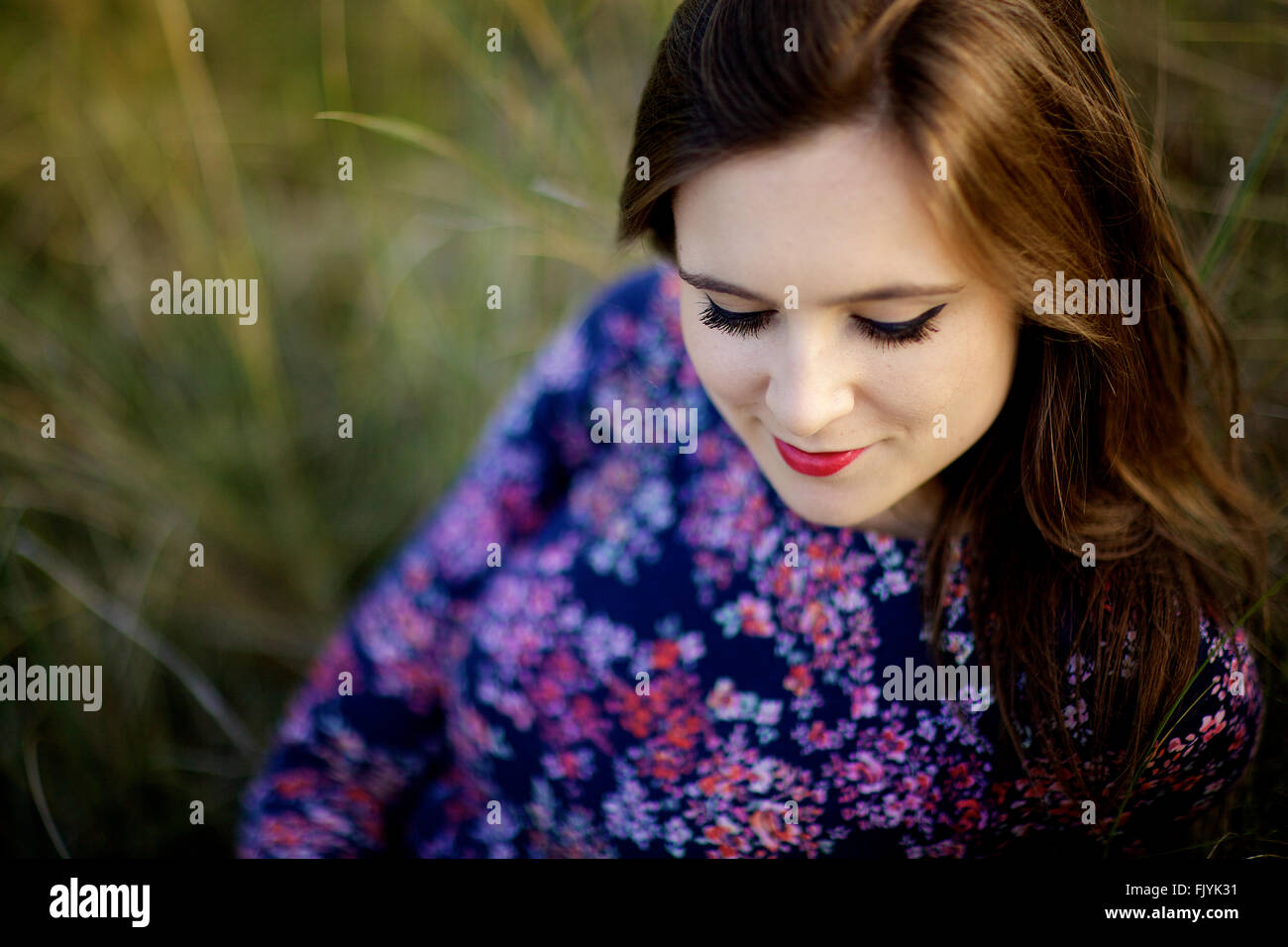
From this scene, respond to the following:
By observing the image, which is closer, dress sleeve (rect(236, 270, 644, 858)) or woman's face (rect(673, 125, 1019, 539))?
woman's face (rect(673, 125, 1019, 539))

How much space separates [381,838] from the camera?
1.17 meters

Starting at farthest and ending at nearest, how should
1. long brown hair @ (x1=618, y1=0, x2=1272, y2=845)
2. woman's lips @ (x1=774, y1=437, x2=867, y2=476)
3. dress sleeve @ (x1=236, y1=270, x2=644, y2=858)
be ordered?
dress sleeve @ (x1=236, y1=270, x2=644, y2=858), woman's lips @ (x1=774, y1=437, x2=867, y2=476), long brown hair @ (x1=618, y1=0, x2=1272, y2=845)

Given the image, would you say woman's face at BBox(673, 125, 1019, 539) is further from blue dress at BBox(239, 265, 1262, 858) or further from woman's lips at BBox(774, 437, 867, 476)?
blue dress at BBox(239, 265, 1262, 858)

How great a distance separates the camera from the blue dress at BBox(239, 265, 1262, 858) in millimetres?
792

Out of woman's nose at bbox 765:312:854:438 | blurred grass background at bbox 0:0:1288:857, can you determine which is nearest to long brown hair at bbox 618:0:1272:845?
woman's nose at bbox 765:312:854:438

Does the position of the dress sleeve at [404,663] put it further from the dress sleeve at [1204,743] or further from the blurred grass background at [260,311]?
the dress sleeve at [1204,743]

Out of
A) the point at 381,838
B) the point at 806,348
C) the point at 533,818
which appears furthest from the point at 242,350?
the point at 806,348

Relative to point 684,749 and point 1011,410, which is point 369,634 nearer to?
point 684,749

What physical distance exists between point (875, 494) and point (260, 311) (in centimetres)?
121

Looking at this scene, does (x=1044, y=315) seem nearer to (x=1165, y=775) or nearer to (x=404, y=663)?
(x=1165, y=775)

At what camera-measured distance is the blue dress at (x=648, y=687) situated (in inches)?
31.2

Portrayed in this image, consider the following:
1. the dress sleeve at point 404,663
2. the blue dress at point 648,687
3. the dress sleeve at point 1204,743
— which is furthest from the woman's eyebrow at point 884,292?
the dress sleeve at point 404,663

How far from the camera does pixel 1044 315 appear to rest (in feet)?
2.17

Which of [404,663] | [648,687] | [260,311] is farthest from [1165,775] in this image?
[260,311]
